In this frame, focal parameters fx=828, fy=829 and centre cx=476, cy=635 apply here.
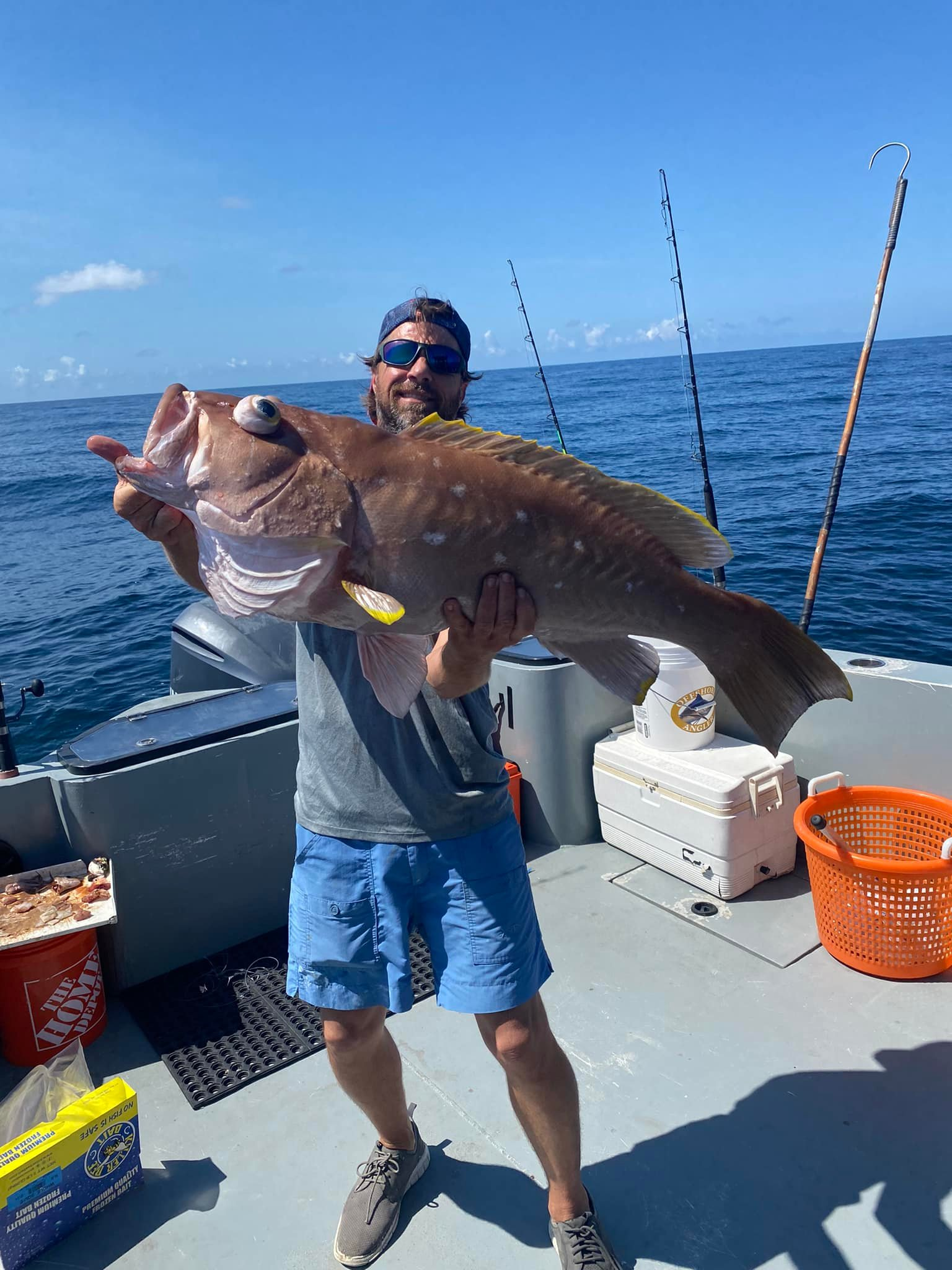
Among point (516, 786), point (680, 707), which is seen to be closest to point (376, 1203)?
point (516, 786)

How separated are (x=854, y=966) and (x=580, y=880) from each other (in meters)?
1.41

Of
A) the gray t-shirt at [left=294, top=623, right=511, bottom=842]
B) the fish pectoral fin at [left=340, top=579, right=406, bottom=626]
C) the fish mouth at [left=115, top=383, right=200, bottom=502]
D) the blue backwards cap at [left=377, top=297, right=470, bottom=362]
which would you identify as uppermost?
the blue backwards cap at [left=377, top=297, right=470, bottom=362]

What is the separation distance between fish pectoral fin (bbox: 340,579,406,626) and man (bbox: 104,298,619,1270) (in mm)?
370

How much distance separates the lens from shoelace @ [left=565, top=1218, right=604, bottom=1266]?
2.28m

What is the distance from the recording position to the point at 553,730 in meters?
4.74

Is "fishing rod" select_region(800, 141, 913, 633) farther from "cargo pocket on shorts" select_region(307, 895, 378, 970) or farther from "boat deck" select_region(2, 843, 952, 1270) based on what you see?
"cargo pocket on shorts" select_region(307, 895, 378, 970)

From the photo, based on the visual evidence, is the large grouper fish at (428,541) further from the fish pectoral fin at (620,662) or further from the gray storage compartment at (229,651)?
the gray storage compartment at (229,651)

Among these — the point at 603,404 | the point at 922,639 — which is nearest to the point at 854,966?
the point at 922,639

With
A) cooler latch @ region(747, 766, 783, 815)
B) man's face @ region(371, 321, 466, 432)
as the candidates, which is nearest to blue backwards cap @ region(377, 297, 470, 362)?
man's face @ region(371, 321, 466, 432)

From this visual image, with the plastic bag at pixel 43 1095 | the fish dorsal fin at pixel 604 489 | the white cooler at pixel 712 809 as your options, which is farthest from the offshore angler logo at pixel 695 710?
Result: the plastic bag at pixel 43 1095

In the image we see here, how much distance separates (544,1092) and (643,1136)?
32.3 inches

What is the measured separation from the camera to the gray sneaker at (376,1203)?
7.99 ft

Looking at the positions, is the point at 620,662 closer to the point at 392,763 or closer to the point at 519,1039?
the point at 392,763

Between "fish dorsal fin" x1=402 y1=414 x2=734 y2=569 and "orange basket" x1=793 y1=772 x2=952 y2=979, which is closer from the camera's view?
"fish dorsal fin" x1=402 y1=414 x2=734 y2=569
